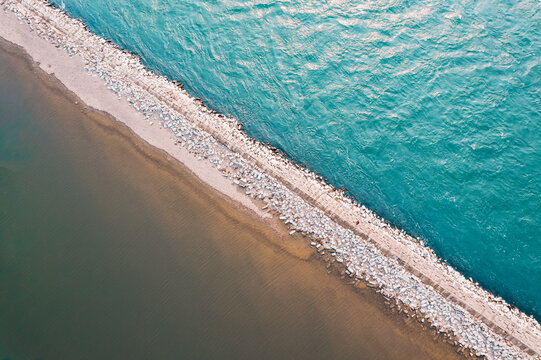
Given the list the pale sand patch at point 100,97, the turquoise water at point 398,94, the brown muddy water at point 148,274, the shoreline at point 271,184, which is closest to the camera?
the brown muddy water at point 148,274

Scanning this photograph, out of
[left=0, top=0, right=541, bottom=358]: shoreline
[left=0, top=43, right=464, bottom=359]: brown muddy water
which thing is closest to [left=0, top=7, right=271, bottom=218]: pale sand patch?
[left=0, top=0, right=541, bottom=358]: shoreline

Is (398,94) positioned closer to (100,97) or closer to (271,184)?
(271,184)

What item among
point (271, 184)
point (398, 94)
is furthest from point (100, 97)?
point (398, 94)

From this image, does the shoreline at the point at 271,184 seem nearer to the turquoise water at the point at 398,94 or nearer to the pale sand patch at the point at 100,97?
the pale sand patch at the point at 100,97

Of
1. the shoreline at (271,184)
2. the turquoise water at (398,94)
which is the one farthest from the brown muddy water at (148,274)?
the turquoise water at (398,94)

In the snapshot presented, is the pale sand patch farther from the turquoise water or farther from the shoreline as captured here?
the turquoise water
